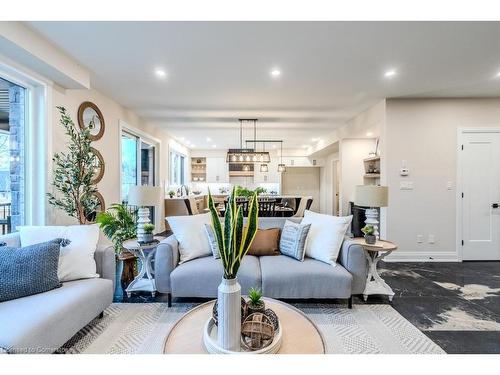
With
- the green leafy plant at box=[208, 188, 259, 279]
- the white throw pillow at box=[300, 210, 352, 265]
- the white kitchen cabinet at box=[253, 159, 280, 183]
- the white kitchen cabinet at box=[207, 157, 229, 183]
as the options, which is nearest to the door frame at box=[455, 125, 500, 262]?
the white throw pillow at box=[300, 210, 352, 265]

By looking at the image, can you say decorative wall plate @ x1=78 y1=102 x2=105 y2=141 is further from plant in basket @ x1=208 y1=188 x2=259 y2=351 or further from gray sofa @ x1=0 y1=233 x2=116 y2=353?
plant in basket @ x1=208 y1=188 x2=259 y2=351

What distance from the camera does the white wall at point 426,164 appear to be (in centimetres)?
424

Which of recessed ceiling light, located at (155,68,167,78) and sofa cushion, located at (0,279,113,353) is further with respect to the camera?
recessed ceiling light, located at (155,68,167,78)

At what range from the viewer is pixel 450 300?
2818 millimetres

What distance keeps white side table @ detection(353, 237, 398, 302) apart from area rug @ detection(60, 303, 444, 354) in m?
0.15

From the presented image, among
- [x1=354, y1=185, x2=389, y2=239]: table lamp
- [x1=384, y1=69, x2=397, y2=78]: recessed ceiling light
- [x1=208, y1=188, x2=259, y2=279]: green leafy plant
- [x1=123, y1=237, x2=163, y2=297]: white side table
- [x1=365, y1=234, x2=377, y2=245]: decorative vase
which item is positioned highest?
[x1=384, y1=69, x2=397, y2=78]: recessed ceiling light

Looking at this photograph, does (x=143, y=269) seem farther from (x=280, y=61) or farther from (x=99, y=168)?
(x=280, y=61)

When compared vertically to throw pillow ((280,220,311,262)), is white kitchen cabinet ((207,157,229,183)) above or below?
above

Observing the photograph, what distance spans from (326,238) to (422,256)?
249 cm

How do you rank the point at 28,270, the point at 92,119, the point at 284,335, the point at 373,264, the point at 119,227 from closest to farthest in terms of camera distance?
the point at 284,335 < the point at 28,270 < the point at 373,264 < the point at 119,227 < the point at 92,119

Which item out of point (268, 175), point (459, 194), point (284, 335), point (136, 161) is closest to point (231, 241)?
point (284, 335)

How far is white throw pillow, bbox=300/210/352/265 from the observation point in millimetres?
2718

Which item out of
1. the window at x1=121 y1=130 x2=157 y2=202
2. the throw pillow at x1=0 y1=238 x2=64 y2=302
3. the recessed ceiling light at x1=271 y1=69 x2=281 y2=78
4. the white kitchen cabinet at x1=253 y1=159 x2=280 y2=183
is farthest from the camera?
the white kitchen cabinet at x1=253 y1=159 x2=280 y2=183
